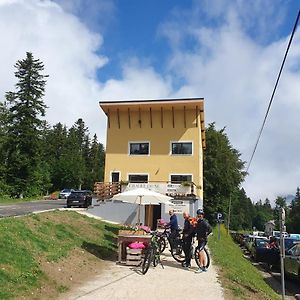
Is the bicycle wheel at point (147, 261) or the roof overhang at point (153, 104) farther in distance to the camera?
the roof overhang at point (153, 104)

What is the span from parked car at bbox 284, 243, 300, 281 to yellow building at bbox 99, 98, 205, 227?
17.7 meters

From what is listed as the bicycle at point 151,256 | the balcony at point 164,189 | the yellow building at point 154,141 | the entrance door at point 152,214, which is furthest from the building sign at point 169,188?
the bicycle at point 151,256

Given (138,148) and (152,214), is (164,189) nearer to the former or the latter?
(152,214)

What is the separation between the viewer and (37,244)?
12.3 meters

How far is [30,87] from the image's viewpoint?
2233 inches

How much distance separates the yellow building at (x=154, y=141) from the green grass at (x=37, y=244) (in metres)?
16.3

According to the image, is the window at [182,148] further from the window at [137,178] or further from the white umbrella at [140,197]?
the white umbrella at [140,197]

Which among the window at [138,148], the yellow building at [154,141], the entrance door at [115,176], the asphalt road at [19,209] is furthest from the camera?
the window at [138,148]

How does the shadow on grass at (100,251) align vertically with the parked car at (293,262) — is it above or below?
above

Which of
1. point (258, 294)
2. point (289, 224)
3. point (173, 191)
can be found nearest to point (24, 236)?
point (258, 294)

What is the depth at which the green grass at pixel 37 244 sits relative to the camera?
29.5 ft

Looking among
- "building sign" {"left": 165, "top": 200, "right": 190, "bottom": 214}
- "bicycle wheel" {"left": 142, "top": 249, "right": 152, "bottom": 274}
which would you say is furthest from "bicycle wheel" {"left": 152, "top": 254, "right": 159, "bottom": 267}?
"building sign" {"left": 165, "top": 200, "right": 190, "bottom": 214}

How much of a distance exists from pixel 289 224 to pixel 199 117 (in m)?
90.5

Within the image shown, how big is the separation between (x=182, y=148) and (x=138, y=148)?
13.3 ft
